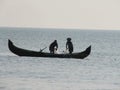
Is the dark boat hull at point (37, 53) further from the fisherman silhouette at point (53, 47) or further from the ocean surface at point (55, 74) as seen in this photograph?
the ocean surface at point (55, 74)

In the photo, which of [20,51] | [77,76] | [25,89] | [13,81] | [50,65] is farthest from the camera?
[20,51]

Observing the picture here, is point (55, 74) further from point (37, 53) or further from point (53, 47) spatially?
point (37, 53)

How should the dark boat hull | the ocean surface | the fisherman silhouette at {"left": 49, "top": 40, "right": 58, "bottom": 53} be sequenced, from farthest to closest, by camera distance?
the dark boat hull
the fisherman silhouette at {"left": 49, "top": 40, "right": 58, "bottom": 53}
the ocean surface

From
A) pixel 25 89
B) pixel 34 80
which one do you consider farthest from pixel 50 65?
pixel 25 89

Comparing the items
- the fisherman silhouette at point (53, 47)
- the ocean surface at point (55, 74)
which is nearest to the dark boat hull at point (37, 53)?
the fisherman silhouette at point (53, 47)

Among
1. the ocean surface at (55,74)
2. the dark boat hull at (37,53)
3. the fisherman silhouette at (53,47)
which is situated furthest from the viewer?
the dark boat hull at (37,53)

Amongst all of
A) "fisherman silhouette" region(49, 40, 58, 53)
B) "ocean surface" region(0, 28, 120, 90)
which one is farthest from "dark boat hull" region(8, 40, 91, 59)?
"ocean surface" region(0, 28, 120, 90)

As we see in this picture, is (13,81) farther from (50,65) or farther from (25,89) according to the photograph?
(50,65)

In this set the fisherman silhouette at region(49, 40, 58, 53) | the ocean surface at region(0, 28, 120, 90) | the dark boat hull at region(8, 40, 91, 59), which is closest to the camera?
the ocean surface at region(0, 28, 120, 90)

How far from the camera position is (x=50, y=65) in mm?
49906

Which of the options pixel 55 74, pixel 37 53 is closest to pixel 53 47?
pixel 37 53

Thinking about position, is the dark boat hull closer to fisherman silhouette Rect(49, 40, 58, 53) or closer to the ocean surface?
fisherman silhouette Rect(49, 40, 58, 53)

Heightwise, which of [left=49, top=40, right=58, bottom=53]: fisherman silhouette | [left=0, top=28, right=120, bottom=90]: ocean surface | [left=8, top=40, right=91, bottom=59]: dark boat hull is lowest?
[left=0, top=28, right=120, bottom=90]: ocean surface

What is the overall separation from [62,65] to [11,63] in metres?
4.03
